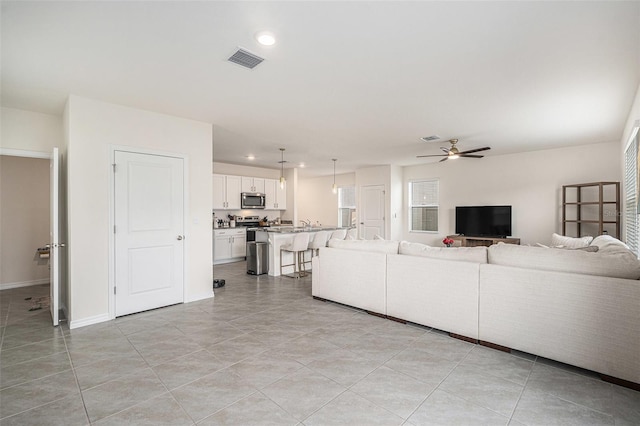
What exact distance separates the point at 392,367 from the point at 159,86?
3.50 metres

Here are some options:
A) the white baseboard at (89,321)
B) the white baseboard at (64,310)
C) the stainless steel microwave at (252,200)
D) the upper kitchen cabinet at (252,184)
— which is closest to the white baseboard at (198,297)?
the white baseboard at (89,321)

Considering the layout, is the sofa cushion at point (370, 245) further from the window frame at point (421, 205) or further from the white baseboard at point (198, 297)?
the window frame at point (421, 205)

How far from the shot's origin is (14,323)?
360 centimetres

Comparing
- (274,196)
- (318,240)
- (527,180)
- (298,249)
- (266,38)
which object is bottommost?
(298,249)

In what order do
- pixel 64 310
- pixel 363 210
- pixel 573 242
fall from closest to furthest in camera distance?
pixel 64 310, pixel 573 242, pixel 363 210

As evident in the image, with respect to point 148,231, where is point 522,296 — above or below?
below

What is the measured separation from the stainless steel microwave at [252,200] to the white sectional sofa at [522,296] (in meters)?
5.06

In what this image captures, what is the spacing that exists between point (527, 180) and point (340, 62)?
19.6 feet

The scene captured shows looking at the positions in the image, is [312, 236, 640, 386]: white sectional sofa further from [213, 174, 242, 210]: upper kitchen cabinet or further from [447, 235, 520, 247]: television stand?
[213, 174, 242, 210]: upper kitchen cabinet

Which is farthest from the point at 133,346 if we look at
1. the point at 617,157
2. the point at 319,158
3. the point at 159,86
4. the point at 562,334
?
the point at 617,157

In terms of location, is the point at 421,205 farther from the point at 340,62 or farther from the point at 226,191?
the point at 340,62

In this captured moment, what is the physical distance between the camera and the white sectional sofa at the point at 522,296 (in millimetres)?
2330

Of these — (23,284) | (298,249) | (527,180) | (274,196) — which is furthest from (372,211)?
(23,284)

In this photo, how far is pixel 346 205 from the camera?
10359 mm
